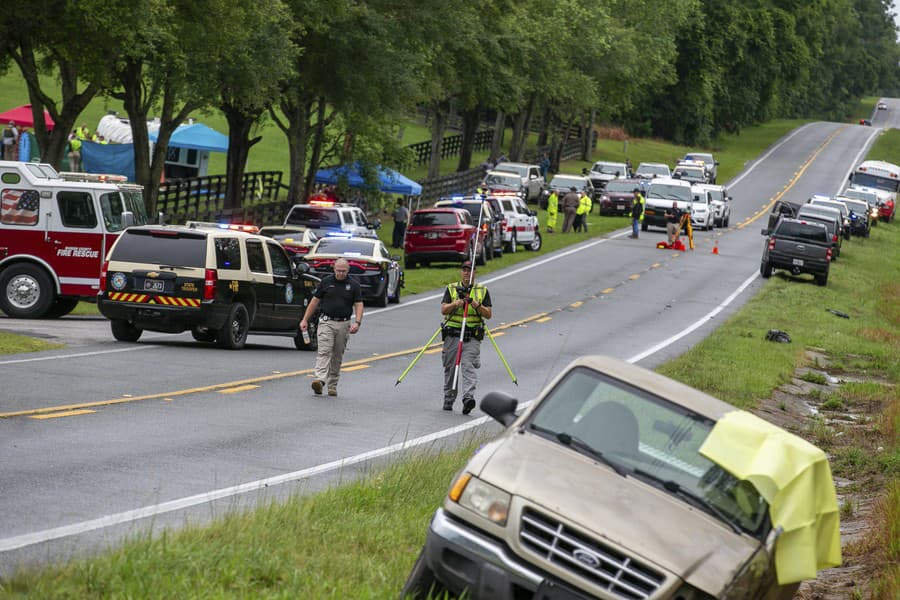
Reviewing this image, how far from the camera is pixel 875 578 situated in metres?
9.84

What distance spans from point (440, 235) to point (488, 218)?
3.29 metres

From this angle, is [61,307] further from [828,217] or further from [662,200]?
[662,200]

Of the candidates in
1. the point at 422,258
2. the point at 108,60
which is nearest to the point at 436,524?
the point at 108,60

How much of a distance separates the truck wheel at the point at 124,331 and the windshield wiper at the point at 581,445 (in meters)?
15.2

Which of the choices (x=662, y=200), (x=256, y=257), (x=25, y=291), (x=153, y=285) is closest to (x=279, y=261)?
(x=256, y=257)

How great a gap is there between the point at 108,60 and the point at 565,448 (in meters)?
25.7

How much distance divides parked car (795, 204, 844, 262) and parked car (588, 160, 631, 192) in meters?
18.9

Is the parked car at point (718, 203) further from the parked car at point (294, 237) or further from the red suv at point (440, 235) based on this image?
the parked car at point (294, 237)

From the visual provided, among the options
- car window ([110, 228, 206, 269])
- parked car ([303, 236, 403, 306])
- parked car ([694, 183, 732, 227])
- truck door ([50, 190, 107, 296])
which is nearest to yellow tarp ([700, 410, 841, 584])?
car window ([110, 228, 206, 269])

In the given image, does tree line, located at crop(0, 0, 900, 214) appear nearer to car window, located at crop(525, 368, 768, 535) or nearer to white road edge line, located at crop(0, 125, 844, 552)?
white road edge line, located at crop(0, 125, 844, 552)

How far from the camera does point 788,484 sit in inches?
287

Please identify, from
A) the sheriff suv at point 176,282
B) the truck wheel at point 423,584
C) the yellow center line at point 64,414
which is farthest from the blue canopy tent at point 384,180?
the truck wheel at point 423,584

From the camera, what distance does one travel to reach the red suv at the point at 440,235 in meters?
40.8

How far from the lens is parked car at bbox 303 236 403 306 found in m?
31.8
